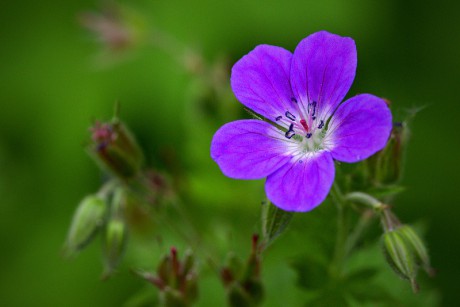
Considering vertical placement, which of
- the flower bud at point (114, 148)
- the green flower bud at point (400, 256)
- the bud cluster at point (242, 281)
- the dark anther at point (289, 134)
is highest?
the flower bud at point (114, 148)

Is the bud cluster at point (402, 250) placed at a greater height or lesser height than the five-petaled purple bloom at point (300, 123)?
lesser

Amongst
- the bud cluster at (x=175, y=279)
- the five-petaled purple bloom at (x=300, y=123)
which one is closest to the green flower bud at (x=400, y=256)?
the five-petaled purple bloom at (x=300, y=123)

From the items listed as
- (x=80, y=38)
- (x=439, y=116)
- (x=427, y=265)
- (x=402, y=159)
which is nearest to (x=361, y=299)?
(x=427, y=265)

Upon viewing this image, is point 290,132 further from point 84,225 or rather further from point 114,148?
point 84,225

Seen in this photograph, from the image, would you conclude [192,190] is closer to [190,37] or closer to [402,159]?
[402,159]

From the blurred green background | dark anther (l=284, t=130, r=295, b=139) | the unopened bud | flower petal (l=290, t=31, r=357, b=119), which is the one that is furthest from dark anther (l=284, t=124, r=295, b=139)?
the blurred green background

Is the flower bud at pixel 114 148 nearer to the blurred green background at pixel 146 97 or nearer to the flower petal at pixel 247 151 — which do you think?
the flower petal at pixel 247 151

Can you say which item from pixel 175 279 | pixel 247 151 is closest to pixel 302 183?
pixel 247 151

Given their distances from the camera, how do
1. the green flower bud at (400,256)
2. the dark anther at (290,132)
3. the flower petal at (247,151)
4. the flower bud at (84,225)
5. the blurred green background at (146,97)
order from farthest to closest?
the blurred green background at (146,97) < the flower bud at (84,225) < the dark anther at (290,132) < the green flower bud at (400,256) < the flower petal at (247,151)
